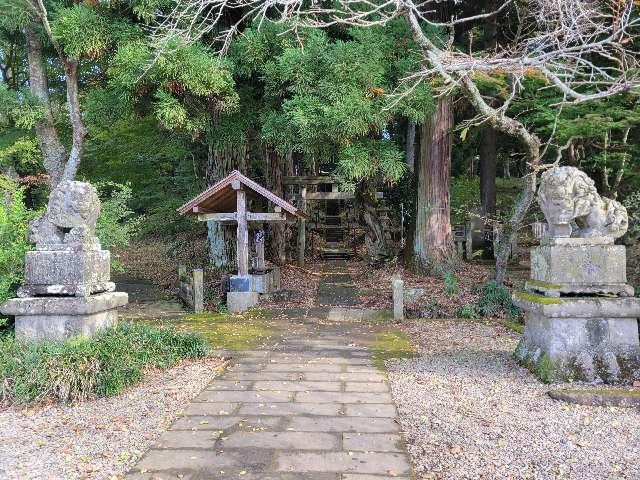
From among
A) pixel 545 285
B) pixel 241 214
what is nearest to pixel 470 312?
pixel 545 285

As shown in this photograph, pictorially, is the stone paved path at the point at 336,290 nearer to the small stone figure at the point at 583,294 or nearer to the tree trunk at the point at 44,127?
the small stone figure at the point at 583,294

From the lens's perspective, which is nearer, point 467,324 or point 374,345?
point 374,345

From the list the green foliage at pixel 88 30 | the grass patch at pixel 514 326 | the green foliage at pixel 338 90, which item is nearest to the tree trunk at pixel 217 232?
the green foliage at pixel 338 90

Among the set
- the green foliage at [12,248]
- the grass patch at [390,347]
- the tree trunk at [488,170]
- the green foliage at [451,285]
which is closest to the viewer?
the green foliage at [12,248]

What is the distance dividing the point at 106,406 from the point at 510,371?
12.9 ft

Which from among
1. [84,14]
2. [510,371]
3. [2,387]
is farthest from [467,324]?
[84,14]

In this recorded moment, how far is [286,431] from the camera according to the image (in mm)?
3844

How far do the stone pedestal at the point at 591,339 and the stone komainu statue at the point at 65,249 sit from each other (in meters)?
4.53

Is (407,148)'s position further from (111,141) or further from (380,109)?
(111,141)

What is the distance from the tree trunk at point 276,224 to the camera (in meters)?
15.2

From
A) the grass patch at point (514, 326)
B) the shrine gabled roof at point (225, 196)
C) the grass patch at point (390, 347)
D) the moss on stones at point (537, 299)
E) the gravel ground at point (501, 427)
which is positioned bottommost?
the grass patch at point (390, 347)

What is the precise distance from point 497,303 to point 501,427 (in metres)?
5.90

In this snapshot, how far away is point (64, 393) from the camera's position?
4.57m

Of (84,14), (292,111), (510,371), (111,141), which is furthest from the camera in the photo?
(111,141)
